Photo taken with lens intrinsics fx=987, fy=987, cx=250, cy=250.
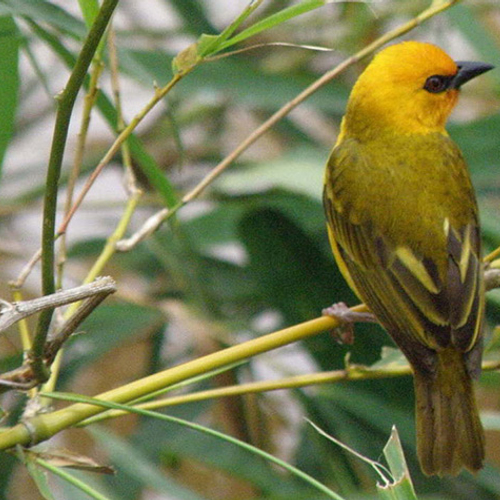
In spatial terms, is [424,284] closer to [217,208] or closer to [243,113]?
[217,208]

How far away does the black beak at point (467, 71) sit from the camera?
186cm

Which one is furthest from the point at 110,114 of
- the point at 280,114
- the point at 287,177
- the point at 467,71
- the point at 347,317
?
the point at 467,71

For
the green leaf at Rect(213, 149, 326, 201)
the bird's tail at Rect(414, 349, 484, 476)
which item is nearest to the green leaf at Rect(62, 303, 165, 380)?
the green leaf at Rect(213, 149, 326, 201)

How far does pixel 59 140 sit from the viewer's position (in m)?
0.79

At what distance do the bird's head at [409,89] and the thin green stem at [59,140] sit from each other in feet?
3.88

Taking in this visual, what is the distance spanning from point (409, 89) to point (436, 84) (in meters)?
0.05

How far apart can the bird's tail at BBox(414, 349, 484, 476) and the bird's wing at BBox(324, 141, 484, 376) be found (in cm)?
4

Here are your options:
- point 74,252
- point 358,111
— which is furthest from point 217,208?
point 358,111

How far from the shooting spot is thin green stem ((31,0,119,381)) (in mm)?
747

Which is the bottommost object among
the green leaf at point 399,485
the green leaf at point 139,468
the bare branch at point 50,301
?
the green leaf at point 139,468

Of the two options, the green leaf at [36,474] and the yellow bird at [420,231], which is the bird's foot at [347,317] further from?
the green leaf at [36,474]

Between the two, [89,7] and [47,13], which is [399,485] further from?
[47,13]

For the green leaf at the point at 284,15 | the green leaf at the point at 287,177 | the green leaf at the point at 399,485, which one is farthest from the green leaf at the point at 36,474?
the green leaf at the point at 287,177

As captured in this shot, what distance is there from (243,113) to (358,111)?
213 centimetres
